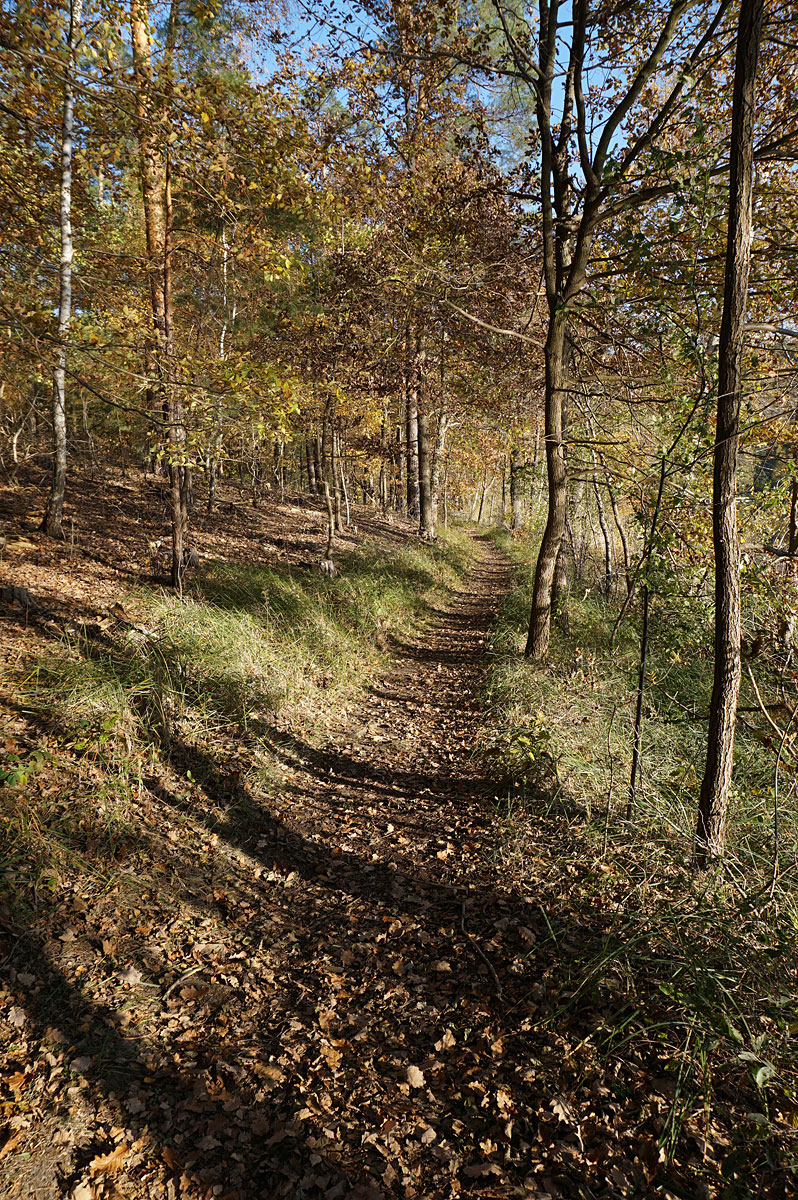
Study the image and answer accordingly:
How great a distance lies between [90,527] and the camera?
984 centimetres

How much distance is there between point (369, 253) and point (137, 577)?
700cm

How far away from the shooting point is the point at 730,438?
3.37m

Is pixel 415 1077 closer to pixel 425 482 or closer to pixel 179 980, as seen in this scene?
pixel 179 980

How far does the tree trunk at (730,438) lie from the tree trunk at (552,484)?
377cm

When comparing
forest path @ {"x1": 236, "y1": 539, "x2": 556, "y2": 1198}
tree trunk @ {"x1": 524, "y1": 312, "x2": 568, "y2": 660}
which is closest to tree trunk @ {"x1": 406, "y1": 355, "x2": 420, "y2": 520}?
tree trunk @ {"x1": 524, "y1": 312, "x2": 568, "y2": 660}

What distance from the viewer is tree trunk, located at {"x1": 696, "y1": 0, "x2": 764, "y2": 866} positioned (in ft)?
10.6

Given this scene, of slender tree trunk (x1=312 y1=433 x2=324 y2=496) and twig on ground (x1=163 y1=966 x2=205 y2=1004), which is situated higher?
slender tree trunk (x1=312 y1=433 x2=324 y2=496)

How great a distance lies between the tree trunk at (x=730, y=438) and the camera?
3.24m

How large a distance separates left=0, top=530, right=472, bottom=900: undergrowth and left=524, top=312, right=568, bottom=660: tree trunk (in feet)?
9.35

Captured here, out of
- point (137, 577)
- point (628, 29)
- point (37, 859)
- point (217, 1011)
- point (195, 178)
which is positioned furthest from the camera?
point (137, 577)

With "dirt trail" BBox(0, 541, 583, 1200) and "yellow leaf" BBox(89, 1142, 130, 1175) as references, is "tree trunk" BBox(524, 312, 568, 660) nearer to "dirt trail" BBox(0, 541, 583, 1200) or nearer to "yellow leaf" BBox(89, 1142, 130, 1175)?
"dirt trail" BBox(0, 541, 583, 1200)

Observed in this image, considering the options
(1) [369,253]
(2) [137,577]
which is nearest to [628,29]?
(1) [369,253]

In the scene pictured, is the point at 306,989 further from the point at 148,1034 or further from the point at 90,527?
the point at 90,527

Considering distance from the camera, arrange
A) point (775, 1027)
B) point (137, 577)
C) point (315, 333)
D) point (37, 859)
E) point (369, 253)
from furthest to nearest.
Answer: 1. point (315, 333)
2. point (369, 253)
3. point (137, 577)
4. point (37, 859)
5. point (775, 1027)
